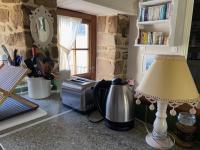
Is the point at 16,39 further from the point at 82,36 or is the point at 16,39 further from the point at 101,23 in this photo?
the point at 101,23

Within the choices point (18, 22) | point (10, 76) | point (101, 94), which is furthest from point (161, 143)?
point (18, 22)

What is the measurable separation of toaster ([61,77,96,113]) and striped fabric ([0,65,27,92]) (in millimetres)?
254

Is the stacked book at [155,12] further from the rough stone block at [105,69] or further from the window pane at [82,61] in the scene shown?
the window pane at [82,61]

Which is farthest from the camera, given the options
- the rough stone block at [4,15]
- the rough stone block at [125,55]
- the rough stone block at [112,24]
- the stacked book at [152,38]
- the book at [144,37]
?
the rough stone block at [125,55]

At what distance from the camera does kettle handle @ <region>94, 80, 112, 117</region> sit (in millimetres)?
879

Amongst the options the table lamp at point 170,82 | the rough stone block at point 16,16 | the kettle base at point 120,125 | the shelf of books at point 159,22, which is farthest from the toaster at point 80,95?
the shelf of books at point 159,22

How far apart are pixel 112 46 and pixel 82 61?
50cm

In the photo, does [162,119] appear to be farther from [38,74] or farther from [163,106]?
[38,74]

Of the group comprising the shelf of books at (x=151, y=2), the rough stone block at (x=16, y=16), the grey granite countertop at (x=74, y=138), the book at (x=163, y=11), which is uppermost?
the shelf of books at (x=151, y=2)

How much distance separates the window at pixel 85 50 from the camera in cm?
249

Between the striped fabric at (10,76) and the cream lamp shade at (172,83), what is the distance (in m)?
0.68

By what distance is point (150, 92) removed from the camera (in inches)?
25.2

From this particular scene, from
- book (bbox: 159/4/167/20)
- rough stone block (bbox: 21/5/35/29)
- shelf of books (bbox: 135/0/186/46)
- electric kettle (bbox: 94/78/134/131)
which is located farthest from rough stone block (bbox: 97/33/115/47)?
electric kettle (bbox: 94/78/134/131)

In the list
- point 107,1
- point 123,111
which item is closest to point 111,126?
point 123,111
